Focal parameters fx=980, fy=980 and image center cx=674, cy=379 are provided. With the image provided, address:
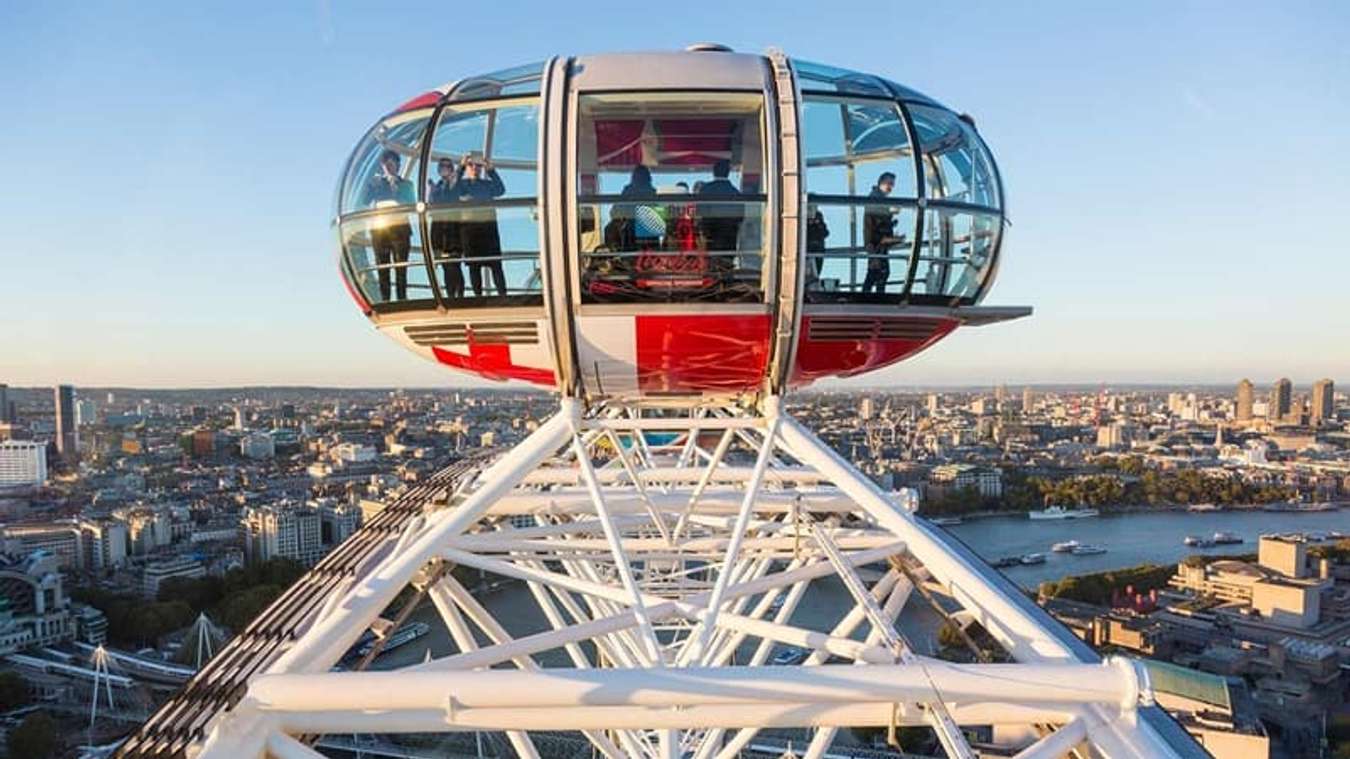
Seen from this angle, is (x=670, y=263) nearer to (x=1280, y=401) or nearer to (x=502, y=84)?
(x=502, y=84)

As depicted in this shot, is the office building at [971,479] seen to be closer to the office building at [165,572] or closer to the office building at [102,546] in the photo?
the office building at [165,572]

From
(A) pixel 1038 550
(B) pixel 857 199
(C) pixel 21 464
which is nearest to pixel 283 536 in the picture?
(C) pixel 21 464

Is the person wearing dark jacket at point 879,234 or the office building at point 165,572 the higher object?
the person wearing dark jacket at point 879,234

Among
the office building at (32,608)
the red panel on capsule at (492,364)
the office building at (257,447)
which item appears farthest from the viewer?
the office building at (257,447)

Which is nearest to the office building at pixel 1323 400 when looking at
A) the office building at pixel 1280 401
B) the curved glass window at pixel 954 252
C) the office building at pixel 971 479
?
the office building at pixel 1280 401

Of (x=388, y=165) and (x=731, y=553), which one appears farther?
(x=388, y=165)

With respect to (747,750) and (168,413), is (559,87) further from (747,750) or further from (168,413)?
(168,413)
